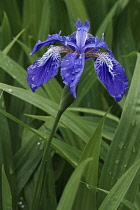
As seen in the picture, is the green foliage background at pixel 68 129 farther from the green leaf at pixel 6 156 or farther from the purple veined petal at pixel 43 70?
the purple veined petal at pixel 43 70

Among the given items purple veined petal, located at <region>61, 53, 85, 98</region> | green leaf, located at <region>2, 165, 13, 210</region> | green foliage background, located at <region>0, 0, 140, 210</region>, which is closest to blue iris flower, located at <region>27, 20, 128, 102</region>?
purple veined petal, located at <region>61, 53, 85, 98</region>

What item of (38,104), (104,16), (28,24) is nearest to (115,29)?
(104,16)

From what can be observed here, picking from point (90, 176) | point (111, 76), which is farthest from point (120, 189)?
point (111, 76)

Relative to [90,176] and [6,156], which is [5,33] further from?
[90,176]

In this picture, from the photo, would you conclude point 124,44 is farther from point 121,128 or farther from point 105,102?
point 121,128

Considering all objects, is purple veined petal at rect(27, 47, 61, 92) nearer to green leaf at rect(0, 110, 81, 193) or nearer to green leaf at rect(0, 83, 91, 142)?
green leaf at rect(0, 83, 91, 142)

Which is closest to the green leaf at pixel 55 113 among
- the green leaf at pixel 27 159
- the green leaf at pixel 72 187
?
the green leaf at pixel 27 159
